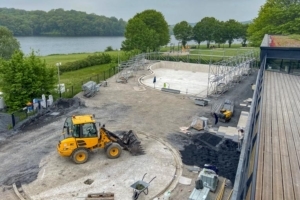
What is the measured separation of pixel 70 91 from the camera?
30.0 meters

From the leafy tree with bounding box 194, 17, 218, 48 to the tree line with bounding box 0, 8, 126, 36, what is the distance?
201 ft

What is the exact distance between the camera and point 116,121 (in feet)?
68.9

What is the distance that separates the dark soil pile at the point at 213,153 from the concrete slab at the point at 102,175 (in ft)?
4.13

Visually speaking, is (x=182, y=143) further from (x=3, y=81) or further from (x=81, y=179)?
(x=3, y=81)

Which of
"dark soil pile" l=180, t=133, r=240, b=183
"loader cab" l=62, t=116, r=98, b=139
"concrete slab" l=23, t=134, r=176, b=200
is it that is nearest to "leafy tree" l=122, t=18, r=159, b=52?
"dark soil pile" l=180, t=133, r=240, b=183

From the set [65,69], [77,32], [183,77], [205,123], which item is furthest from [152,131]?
[77,32]

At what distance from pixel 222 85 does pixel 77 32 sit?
338ft

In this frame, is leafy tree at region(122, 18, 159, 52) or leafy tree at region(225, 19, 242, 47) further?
leafy tree at region(225, 19, 242, 47)

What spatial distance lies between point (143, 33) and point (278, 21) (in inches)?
996

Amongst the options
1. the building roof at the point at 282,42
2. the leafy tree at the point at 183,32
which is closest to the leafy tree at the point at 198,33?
the leafy tree at the point at 183,32

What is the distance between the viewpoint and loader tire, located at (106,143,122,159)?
Answer: 14547 millimetres

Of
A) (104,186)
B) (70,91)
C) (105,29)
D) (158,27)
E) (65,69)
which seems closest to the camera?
(104,186)

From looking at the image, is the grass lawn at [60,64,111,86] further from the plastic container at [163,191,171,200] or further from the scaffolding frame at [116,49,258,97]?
the plastic container at [163,191,171,200]

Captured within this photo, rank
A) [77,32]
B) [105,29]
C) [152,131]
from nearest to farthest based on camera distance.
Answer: [152,131]
[77,32]
[105,29]
